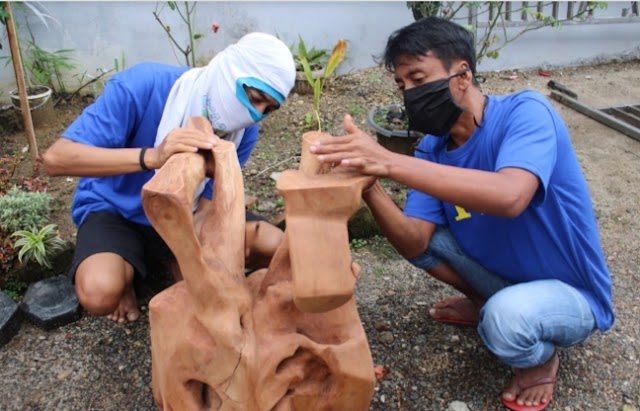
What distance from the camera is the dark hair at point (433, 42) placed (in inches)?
79.7

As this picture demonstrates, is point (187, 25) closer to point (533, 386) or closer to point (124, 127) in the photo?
point (124, 127)

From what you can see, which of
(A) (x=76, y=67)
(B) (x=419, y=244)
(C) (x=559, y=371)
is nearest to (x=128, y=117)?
(B) (x=419, y=244)

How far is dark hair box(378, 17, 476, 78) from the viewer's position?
203cm

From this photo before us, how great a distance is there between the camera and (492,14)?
17.6ft

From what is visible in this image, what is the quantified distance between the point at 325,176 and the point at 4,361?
5.55 ft

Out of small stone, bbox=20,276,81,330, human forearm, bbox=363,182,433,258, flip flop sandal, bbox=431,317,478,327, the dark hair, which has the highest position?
the dark hair

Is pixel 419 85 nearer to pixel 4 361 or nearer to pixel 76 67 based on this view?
pixel 4 361

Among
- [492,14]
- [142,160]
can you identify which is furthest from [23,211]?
[492,14]

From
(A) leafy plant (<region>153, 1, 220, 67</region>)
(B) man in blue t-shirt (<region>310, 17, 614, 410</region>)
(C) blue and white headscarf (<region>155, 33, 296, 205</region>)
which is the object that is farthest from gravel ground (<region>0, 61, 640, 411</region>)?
(A) leafy plant (<region>153, 1, 220, 67</region>)

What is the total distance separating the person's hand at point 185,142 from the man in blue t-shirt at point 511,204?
0.42 m

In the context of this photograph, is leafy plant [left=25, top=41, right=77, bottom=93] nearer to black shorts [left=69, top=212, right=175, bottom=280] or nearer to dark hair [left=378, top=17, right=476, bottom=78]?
black shorts [left=69, top=212, right=175, bottom=280]

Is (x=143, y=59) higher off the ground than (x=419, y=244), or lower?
higher

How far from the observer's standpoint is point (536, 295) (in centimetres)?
214

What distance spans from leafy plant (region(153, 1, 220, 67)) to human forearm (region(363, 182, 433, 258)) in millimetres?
2900
